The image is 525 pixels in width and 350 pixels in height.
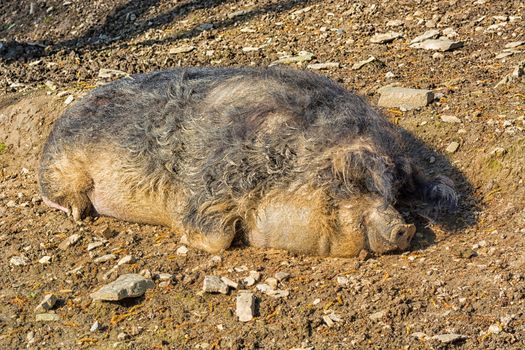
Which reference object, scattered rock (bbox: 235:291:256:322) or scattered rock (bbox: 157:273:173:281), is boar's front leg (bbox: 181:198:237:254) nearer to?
scattered rock (bbox: 157:273:173:281)

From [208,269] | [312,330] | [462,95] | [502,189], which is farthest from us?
[462,95]

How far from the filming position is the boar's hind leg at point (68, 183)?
5.39 meters

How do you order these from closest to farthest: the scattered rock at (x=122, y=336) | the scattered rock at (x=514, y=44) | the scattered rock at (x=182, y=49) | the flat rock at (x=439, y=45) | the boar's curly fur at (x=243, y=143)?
the scattered rock at (x=122, y=336)
the boar's curly fur at (x=243, y=143)
the scattered rock at (x=514, y=44)
the flat rock at (x=439, y=45)
the scattered rock at (x=182, y=49)

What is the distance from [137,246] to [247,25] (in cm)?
394

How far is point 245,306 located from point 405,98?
2.41m

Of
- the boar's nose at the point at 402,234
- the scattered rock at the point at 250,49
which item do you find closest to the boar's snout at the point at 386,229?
the boar's nose at the point at 402,234

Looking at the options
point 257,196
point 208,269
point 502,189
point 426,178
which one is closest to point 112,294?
point 208,269

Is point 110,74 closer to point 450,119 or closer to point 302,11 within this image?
point 302,11

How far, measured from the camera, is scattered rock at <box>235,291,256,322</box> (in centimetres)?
396

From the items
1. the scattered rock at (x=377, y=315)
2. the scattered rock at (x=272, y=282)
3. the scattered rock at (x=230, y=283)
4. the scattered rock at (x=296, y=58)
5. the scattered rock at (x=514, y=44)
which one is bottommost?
the scattered rock at (x=514, y=44)

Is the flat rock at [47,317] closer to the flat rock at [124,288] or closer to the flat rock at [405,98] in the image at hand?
the flat rock at [124,288]

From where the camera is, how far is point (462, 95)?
5734 mm

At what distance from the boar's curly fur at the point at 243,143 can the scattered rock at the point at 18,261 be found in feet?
2.54

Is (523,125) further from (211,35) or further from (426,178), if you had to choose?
(211,35)
